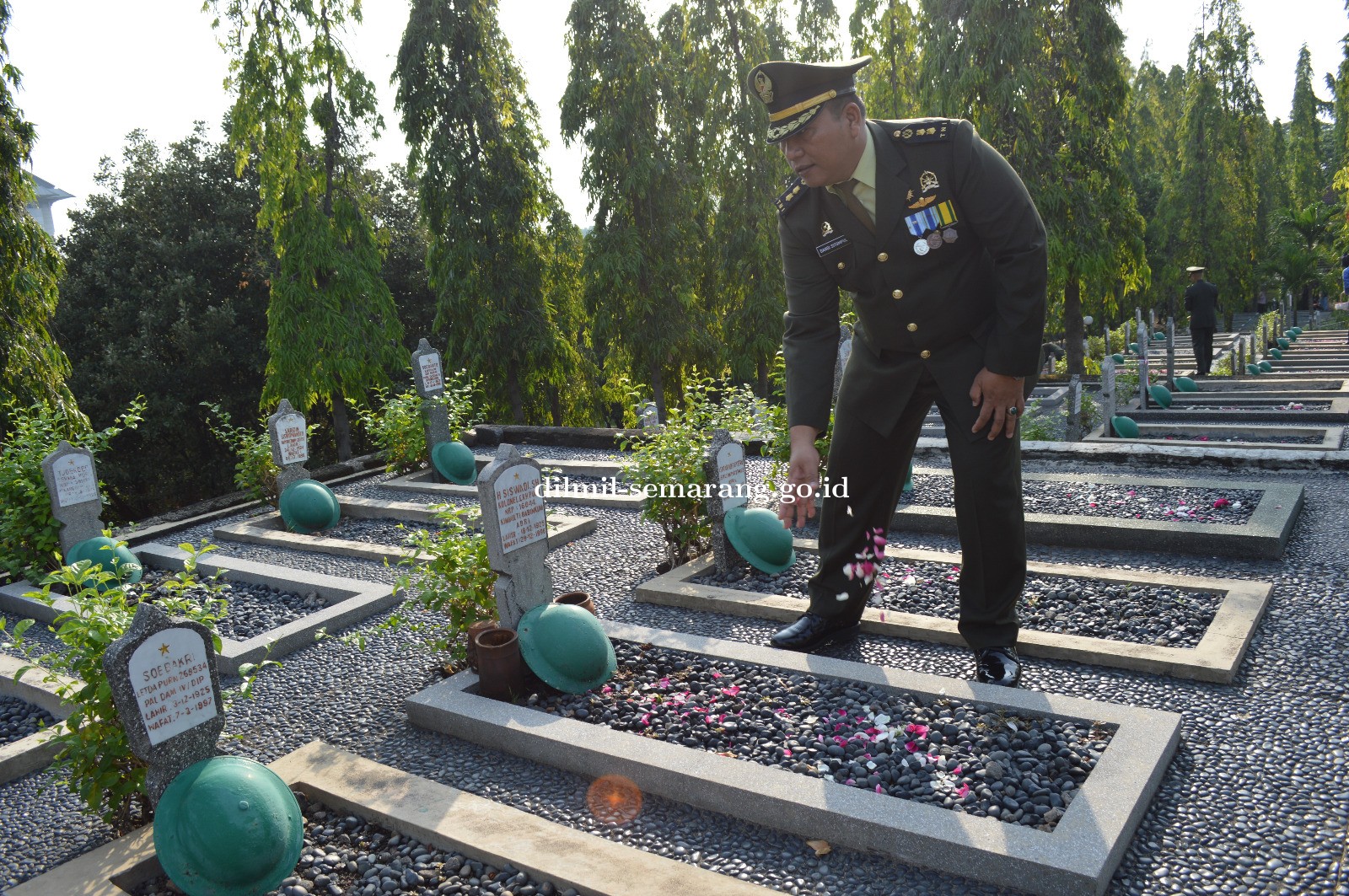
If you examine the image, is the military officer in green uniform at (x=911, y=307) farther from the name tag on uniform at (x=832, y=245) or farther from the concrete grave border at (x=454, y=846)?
the concrete grave border at (x=454, y=846)

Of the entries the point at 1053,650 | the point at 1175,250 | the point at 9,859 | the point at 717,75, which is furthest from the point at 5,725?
the point at 1175,250

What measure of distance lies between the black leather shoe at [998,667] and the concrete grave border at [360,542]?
342cm

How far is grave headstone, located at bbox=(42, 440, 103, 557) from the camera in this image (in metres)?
6.88

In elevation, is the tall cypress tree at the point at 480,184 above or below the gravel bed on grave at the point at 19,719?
above

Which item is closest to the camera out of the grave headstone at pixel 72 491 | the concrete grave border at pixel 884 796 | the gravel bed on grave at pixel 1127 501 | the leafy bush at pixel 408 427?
the concrete grave border at pixel 884 796

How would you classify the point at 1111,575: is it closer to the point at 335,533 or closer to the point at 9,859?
the point at 9,859

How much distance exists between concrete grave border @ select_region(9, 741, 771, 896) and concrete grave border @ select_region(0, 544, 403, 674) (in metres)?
1.15

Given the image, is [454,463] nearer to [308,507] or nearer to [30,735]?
[308,507]

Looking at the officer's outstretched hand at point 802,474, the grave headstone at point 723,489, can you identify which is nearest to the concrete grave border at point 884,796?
the officer's outstretched hand at point 802,474

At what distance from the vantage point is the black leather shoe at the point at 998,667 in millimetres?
3770

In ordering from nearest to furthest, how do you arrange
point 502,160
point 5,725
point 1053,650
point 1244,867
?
point 1244,867, point 1053,650, point 5,725, point 502,160

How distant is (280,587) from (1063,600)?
5008 millimetres

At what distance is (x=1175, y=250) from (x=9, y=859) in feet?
95.0

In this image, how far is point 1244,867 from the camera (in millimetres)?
2650
